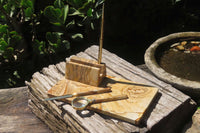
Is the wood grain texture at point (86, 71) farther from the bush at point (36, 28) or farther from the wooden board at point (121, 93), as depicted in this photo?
the bush at point (36, 28)

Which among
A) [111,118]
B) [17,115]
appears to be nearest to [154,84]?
[111,118]

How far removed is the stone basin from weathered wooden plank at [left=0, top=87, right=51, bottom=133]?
1133 mm

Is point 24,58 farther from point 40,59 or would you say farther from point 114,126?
point 114,126

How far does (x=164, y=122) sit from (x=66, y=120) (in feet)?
2.37

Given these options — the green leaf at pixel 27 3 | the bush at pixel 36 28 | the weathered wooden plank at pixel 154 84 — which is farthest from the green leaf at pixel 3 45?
the weathered wooden plank at pixel 154 84

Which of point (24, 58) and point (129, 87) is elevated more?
point (129, 87)

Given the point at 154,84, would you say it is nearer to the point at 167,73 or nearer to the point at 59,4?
the point at 167,73

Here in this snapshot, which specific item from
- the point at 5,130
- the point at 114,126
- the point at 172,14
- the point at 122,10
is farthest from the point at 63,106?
the point at 172,14

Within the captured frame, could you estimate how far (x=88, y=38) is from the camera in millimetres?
3723

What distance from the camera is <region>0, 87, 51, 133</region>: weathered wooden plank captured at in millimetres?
2305

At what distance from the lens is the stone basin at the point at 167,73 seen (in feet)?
7.52

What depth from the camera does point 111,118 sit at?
5.90 feet

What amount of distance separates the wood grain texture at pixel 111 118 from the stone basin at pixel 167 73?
0.57 ft

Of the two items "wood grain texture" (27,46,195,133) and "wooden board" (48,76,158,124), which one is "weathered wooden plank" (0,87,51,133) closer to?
"wood grain texture" (27,46,195,133)
